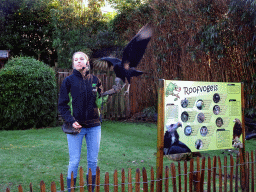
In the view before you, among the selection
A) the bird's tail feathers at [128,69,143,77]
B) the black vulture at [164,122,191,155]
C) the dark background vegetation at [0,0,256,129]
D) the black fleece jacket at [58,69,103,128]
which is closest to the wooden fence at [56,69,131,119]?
the dark background vegetation at [0,0,256,129]

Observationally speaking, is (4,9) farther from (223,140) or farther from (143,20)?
(223,140)

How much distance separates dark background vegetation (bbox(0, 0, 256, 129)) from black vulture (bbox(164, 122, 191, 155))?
7.59 ft

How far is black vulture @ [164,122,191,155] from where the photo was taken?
291cm

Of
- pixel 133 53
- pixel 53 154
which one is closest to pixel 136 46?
pixel 133 53

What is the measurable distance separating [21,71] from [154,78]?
198 inches

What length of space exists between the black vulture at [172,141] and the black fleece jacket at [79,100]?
Answer: 2.69 ft

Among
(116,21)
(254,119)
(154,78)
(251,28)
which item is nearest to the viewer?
(251,28)

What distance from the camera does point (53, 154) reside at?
5.14m

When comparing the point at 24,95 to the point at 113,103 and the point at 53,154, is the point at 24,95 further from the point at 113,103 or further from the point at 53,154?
the point at 113,103

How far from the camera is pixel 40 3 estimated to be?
65.5 ft

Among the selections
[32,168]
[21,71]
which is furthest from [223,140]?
[21,71]

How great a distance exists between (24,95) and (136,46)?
549 centimetres

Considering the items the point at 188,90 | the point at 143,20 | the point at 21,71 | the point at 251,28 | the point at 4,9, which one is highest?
the point at 4,9

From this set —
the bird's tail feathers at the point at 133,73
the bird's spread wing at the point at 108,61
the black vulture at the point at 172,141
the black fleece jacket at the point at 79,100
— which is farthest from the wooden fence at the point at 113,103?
the black vulture at the point at 172,141
